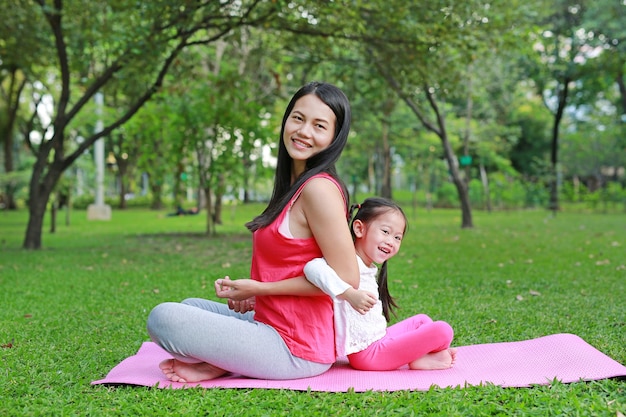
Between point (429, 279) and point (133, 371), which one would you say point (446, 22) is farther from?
point (133, 371)

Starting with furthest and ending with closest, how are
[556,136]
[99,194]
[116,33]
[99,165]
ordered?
[556,136] < [99,194] < [99,165] < [116,33]

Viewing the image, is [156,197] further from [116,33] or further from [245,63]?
[116,33]

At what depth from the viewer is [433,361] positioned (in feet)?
10.2

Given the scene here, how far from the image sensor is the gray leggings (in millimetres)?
2762

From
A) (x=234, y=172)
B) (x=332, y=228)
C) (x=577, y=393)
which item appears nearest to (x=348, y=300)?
(x=332, y=228)

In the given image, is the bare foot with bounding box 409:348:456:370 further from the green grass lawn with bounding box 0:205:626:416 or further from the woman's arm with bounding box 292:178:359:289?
the woman's arm with bounding box 292:178:359:289

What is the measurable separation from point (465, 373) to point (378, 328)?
449mm

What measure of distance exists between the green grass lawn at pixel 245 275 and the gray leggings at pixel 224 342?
0.13 m

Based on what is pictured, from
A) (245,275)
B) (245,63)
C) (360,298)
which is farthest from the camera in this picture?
(245,63)

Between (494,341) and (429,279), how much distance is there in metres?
2.73

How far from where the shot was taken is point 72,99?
61.0ft

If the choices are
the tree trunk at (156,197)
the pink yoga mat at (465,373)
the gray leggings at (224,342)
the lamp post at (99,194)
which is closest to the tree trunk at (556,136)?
the lamp post at (99,194)

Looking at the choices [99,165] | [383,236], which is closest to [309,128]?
[383,236]

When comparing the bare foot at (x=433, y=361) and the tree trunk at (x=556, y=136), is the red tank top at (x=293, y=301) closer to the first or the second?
the bare foot at (x=433, y=361)
